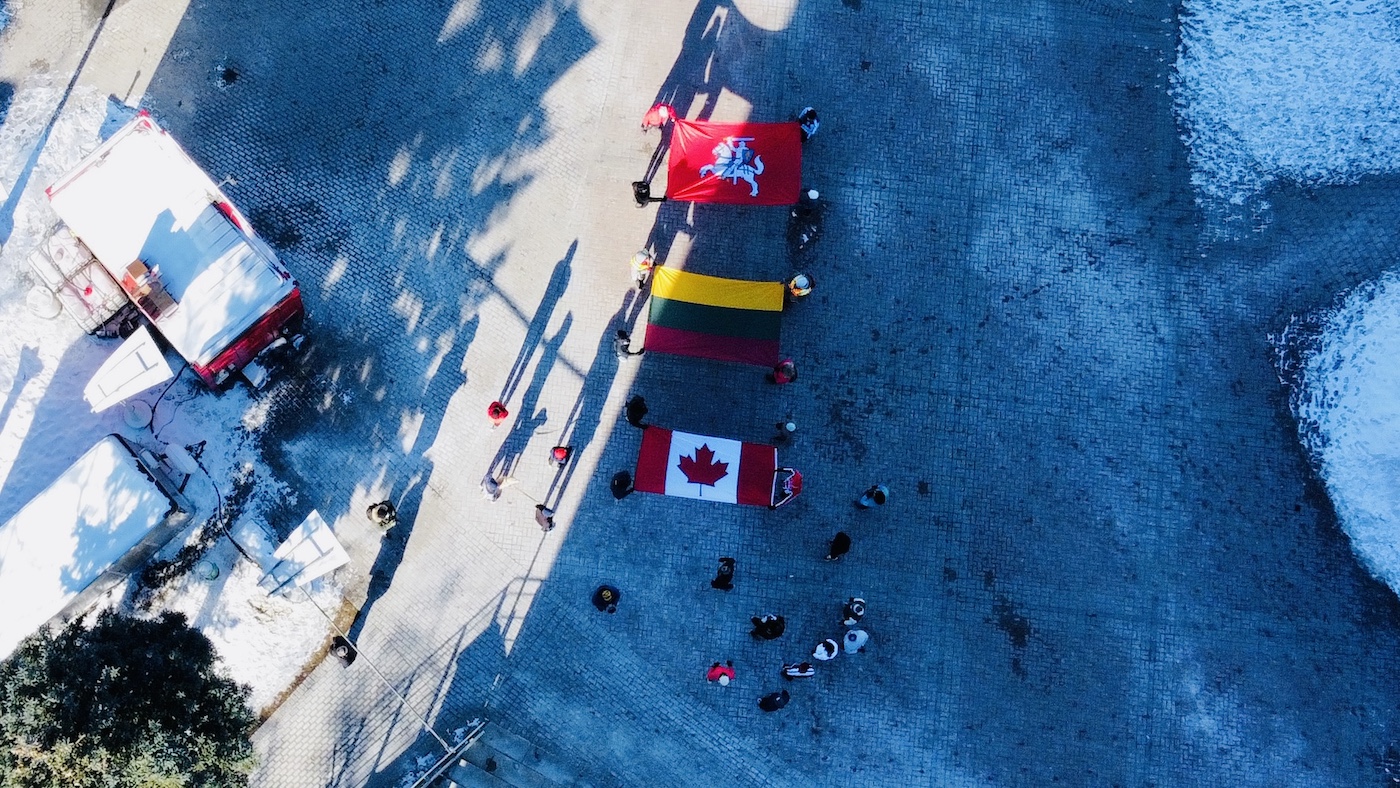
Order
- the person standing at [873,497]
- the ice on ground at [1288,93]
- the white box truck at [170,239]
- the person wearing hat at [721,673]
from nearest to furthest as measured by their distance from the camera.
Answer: the white box truck at [170,239]
the person wearing hat at [721,673]
the person standing at [873,497]
the ice on ground at [1288,93]

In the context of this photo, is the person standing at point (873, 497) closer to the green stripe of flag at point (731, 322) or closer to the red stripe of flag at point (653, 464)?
the green stripe of flag at point (731, 322)

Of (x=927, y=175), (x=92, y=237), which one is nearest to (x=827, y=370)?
(x=927, y=175)

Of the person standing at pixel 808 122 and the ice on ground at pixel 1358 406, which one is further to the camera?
the person standing at pixel 808 122

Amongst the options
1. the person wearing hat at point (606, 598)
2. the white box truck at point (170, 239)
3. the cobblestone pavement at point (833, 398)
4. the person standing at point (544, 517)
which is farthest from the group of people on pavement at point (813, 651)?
the white box truck at point (170, 239)

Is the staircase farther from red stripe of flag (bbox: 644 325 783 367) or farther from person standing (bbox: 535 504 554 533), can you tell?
red stripe of flag (bbox: 644 325 783 367)

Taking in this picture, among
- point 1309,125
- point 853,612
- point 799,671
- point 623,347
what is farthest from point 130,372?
point 1309,125

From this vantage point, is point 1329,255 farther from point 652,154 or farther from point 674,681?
point 674,681

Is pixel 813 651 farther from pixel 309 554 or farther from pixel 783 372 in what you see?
pixel 309 554

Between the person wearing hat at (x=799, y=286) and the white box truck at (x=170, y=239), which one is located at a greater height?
the white box truck at (x=170, y=239)
